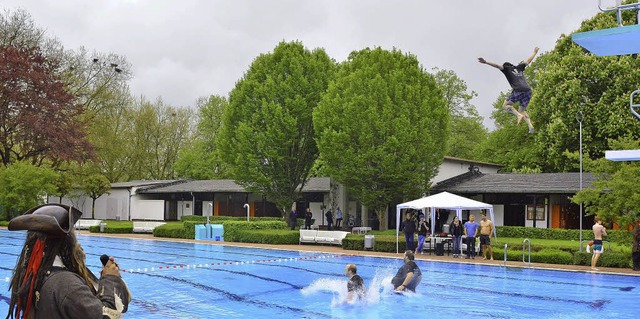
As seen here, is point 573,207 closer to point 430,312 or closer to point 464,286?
point 464,286

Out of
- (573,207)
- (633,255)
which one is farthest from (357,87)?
(633,255)

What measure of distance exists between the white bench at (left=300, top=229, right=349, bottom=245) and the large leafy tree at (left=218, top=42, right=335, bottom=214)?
842 centimetres

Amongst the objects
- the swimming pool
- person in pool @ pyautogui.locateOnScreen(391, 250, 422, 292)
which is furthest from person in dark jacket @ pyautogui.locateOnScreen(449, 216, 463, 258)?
person in pool @ pyautogui.locateOnScreen(391, 250, 422, 292)

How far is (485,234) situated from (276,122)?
706 inches

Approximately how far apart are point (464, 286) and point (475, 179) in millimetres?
23578

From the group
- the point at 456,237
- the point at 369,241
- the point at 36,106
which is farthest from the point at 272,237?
the point at 36,106

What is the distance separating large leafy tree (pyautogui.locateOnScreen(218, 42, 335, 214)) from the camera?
40281 mm

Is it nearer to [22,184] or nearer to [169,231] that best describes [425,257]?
[169,231]

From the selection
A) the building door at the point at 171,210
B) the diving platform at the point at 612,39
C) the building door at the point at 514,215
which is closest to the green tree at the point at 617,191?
the building door at the point at 514,215

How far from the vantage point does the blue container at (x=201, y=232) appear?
35156 millimetres

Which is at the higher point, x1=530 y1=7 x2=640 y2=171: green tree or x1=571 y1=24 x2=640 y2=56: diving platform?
x1=530 y1=7 x2=640 y2=171: green tree

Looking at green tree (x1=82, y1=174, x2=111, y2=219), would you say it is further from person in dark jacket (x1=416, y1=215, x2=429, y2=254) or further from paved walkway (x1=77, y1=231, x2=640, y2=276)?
person in dark jacket (x1=416, y1=215, x2=429, y2=254)

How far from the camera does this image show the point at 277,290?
17094 mm

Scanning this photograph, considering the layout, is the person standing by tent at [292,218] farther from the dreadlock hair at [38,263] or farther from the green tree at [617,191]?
the dreadlock hair at [38,263]
